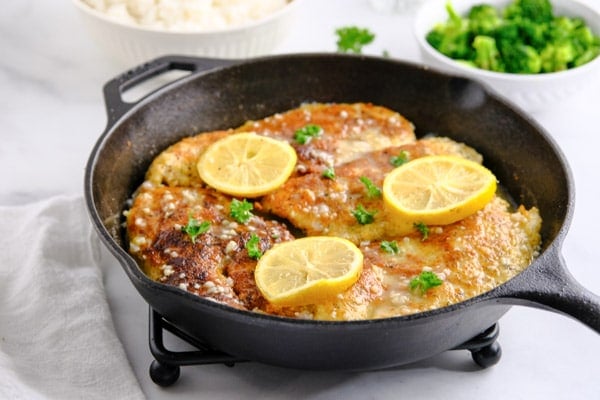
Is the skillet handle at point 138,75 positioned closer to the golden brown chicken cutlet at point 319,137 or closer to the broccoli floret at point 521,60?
the golden brown chicken cutlet at point 319,137

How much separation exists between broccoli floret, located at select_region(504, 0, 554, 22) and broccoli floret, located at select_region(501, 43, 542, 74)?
13.2 inches

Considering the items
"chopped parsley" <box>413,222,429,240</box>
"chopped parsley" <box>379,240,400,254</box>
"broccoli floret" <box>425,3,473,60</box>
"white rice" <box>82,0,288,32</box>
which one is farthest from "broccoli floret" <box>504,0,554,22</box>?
"chopped parsley" <box>379,240,400,254</box>

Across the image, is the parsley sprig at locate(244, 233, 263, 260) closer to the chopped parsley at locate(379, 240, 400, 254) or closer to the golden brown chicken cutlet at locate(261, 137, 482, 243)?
the golden brown chicken cutlet at locate(261, 137, 482, 243)

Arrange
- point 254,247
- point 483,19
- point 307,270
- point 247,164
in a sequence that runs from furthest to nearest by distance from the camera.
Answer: point 483,19 < point 247,164 < point 254,247 < point 307,270

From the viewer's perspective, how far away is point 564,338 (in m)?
2.79

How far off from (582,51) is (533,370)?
187 cm

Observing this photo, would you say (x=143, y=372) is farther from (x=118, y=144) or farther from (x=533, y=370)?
(x=533, y=370)

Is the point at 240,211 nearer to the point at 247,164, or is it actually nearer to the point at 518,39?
the point at 247,164

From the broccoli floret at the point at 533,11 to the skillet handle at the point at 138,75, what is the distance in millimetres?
1625

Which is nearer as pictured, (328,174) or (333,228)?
(333,228)

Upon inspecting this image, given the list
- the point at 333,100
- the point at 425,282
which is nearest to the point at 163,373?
the point at 425,282

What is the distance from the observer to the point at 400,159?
9.95 ft

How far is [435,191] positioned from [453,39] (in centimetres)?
143

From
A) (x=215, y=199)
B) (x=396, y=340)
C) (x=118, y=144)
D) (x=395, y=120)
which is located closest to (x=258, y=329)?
(x=396, y=340)
